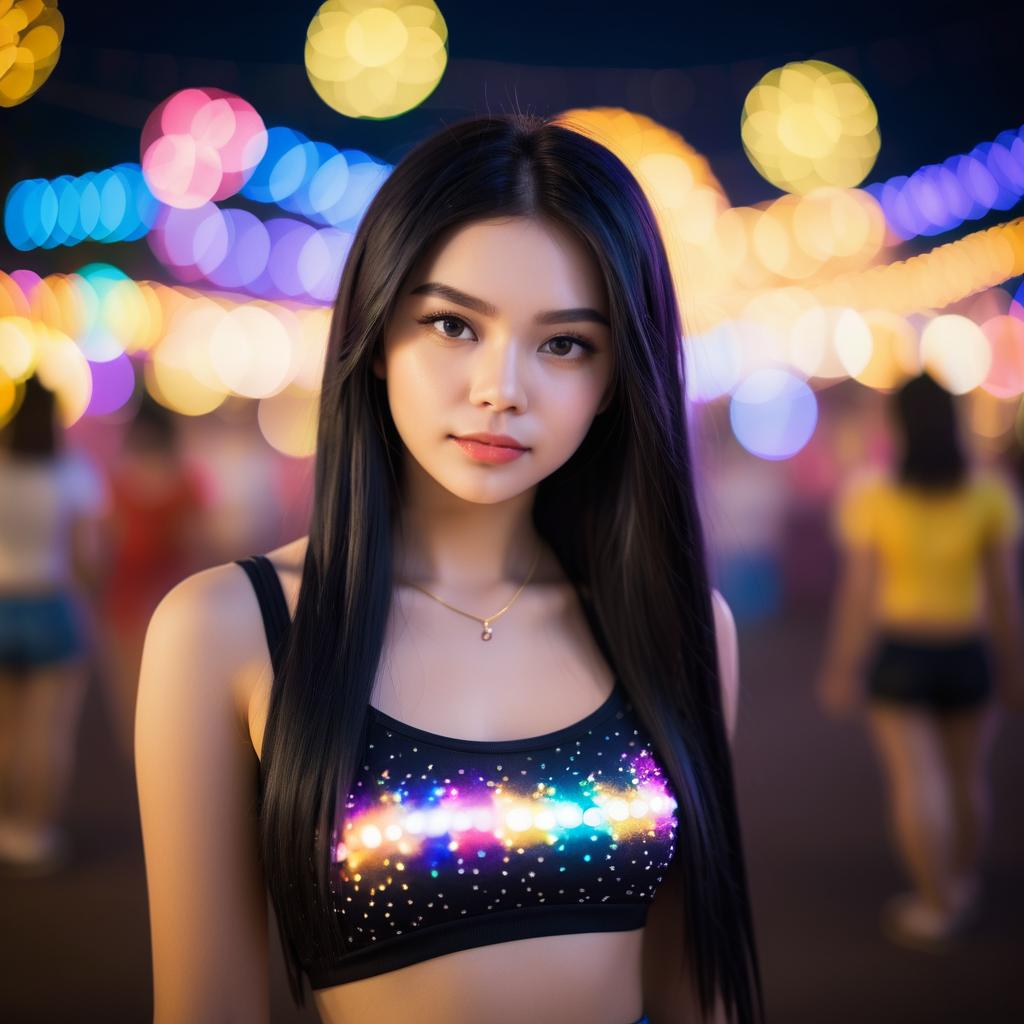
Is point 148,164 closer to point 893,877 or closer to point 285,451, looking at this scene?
point 893,877

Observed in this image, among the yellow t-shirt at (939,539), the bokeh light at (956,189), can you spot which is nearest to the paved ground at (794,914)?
the yellow t-shirt at (939,539)

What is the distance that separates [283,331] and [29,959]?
12773mm

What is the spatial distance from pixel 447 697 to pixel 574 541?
36 centimetres

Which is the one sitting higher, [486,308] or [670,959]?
[486,308]

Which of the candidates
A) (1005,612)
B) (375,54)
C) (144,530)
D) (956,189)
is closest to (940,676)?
(1005,612)

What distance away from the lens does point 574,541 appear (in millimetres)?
1464

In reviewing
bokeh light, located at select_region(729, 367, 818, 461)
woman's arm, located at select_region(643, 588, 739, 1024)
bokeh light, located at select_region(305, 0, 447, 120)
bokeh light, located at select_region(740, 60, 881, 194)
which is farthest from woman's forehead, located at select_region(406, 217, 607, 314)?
bokeh light, located at select_region(729, 367, 818, 461)

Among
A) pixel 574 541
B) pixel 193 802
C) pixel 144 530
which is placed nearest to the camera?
pixel 193 802

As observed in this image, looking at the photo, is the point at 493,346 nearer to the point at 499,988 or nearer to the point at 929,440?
the point at 499,988

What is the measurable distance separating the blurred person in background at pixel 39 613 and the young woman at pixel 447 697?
2.42m

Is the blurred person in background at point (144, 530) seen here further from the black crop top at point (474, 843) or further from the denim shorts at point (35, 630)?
the black crop top at point (474, 843)

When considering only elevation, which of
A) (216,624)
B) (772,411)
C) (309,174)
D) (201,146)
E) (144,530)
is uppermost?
(309,174)

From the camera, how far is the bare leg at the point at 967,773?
3102 mm

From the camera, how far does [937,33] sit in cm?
419
